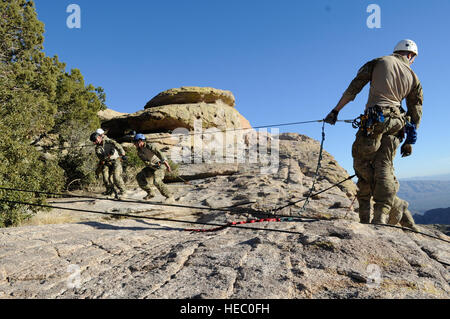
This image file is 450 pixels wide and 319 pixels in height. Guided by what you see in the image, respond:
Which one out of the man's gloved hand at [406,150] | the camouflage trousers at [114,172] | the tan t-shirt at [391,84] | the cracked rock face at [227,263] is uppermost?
the tan t-shirt at [391,84]

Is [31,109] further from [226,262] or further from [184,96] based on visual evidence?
[184,96]

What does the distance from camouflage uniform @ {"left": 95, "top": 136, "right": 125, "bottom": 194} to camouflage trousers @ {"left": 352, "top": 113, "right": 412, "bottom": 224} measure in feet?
26.5

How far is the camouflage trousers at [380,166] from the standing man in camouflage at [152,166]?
580cm

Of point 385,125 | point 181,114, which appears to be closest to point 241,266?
point 385,125

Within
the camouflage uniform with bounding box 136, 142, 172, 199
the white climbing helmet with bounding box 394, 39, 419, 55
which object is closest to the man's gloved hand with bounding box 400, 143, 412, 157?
the white climbing helmet with bounding box 394, 39, 419, 55

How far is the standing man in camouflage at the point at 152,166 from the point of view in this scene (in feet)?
28.1

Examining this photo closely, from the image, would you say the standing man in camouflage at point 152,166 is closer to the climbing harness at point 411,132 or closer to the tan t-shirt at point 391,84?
the tan t-shirt at point 391,84

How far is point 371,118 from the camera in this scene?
168 inches

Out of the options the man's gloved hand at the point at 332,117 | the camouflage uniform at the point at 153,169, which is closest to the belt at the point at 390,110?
the man's gloved hand at the point at 332,117

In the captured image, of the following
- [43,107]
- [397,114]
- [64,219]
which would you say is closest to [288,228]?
[397,114]

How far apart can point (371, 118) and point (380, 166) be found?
81 centimetres

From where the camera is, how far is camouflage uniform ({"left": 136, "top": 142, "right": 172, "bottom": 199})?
28.2 ft

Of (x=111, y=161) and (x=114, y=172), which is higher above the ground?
(x=111, y=161)

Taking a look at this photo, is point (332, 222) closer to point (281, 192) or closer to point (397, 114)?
point (397, 114)
